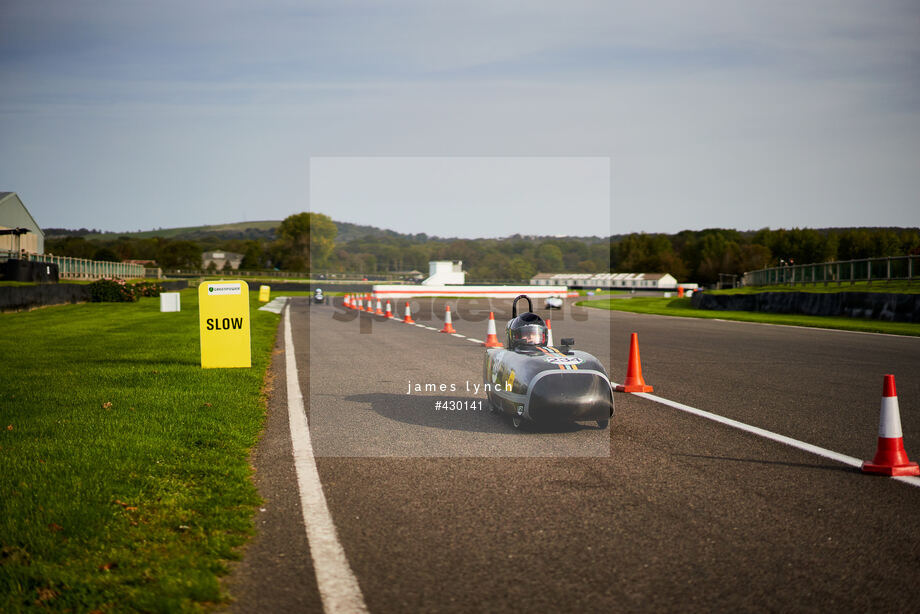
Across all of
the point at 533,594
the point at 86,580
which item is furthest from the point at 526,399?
the point at 86,580

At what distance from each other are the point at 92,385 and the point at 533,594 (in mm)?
8808

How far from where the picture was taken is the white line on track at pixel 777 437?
653 cm

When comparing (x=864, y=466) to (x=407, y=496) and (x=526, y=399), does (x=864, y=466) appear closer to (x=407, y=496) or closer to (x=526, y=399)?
(x=526, y=399)

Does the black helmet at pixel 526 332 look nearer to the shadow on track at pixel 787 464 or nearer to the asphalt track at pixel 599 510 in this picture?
the asphalt track at pixel 599 510

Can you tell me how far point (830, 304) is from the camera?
30.8 meters

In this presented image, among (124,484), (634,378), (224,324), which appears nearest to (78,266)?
(224,324)

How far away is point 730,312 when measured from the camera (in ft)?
123

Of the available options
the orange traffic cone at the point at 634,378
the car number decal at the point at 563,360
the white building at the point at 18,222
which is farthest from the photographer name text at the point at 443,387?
the white building at the point at 18,222

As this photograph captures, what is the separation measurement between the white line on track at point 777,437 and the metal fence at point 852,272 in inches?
1095

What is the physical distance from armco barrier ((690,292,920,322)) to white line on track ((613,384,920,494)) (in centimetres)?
2075

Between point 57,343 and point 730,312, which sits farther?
point 730,312

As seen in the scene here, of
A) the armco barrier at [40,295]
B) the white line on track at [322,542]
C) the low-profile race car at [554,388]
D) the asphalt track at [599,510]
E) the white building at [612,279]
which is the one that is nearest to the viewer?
the white line on track at [322,542]

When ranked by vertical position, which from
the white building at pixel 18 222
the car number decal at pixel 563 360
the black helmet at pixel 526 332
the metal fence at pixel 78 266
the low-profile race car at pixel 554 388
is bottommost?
the low-profile race car at pixel 554 388

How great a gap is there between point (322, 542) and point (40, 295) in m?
33.6
